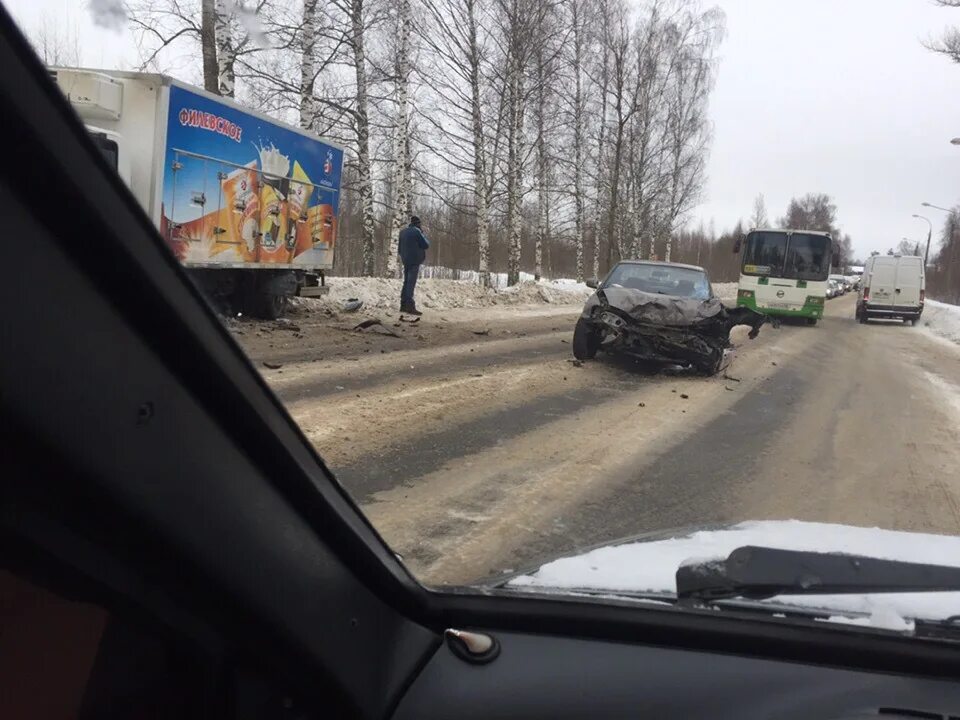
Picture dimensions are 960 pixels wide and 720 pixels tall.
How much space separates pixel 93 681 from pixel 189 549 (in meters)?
0.32

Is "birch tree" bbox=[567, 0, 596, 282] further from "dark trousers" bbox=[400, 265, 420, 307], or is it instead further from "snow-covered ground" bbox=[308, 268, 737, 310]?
"dark trousers" bbox=[400, 265, 420, 307]

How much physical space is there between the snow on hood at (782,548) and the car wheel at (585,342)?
24.0 feet

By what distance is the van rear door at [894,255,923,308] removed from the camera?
2562 cm

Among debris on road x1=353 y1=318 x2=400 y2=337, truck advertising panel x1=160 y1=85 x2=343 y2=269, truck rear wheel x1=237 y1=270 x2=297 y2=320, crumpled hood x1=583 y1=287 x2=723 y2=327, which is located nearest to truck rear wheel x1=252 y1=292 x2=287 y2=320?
truck rear wheel x1=237 y1=270 x2=297 y2=320

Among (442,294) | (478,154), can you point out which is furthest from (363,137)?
(442,294)

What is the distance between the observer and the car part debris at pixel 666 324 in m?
9.16

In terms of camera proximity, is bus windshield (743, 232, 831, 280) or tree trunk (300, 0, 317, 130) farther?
bus windshield (743, 232, 831, 280)

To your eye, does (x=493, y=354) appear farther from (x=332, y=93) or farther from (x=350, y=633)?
(x=332, y=93)

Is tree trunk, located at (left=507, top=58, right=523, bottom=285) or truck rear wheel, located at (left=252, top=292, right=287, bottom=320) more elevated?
tree trunk, located at (left=507, top=58, right=523, bottom=285)

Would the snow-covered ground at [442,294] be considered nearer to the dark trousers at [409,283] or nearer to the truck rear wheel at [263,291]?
the dark trousers at [409,283]

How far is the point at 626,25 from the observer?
1181 inches

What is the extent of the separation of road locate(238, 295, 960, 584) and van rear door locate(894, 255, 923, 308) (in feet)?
53.6

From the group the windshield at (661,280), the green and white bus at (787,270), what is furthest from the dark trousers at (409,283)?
the green and white bus at (787,270)

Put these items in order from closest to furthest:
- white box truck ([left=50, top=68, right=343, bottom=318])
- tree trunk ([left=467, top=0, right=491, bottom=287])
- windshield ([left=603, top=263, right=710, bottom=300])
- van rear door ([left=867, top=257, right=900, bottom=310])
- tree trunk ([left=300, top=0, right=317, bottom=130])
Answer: white box truck ([left=50, top=68, right=343, bottom=318]) → windshield ([left=603, top=263, right=710, bottom=300]) → tree trunk ([left=300, top=0, right=317, bottom=130]) → tree trunk ([left=467, top=0, right=491, bottom=287]) → van rear door ([left=867, top=257, right=900, bottom=310])
